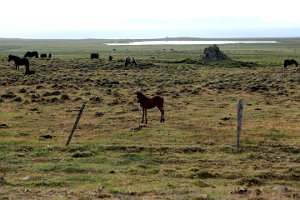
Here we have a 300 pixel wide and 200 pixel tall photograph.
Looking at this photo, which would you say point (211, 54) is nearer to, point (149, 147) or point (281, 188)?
point (149, 147)

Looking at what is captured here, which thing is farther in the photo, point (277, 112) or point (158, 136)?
point (277, 112)

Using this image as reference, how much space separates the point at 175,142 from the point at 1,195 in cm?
823

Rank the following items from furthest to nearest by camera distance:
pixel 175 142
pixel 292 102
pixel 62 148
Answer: pixel 292 102 < pixel 175 142 < pixel 62 148

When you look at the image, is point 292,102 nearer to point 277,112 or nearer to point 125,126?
point 277,112

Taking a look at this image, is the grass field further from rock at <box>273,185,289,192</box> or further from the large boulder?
Result: the large boulder

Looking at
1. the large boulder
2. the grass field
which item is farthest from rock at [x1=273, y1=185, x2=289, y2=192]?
the large boulder

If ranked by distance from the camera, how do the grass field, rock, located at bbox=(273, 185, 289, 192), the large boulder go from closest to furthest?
rock, located at bbox=(273, 185, 289, 192) → the grass field → the large boulder

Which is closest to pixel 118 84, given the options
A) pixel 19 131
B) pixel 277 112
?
pixel 277 112

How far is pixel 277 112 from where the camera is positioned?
25.6 meters

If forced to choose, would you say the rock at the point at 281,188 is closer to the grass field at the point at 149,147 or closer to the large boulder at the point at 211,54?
the grass field at the point at 149,147

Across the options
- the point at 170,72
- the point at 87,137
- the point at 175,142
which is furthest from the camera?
the point at 170,72

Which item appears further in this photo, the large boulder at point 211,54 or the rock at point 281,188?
the large boulder at point 211,54

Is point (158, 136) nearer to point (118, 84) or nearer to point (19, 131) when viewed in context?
point (19, 131)

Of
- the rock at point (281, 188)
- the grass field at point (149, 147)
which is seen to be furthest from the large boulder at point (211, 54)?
the rock at point (281, 188)
